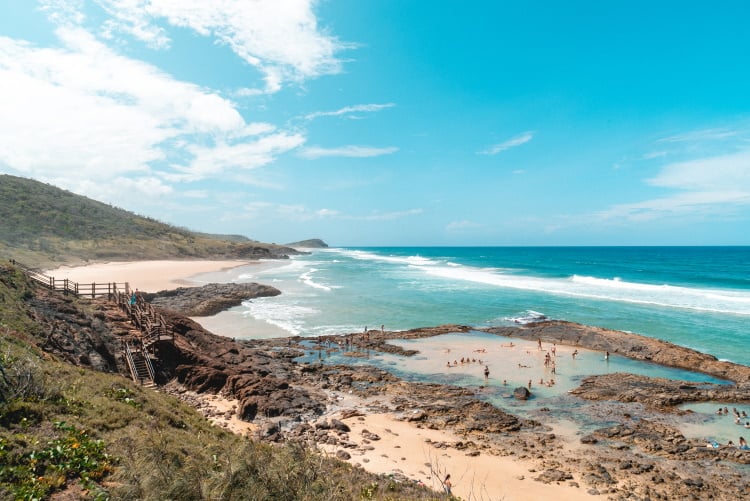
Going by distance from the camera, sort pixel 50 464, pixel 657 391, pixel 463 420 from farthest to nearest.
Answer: pixel 657 391 → pixel 463 420 → pixel 50 464

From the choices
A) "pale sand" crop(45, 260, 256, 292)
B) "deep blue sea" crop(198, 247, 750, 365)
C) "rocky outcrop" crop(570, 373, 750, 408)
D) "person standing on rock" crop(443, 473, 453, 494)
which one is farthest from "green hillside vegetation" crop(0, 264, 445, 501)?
"pale sand" crop(45, 260, 256, 292)

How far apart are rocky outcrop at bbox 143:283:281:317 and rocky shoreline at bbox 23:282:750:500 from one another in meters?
12.0

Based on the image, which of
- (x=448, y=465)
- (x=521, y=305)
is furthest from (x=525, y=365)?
(x=521, y=305)

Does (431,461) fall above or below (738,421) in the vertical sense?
below

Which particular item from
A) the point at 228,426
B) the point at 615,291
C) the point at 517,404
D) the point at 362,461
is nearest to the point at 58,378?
the point at 228,426

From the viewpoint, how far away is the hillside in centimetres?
6203

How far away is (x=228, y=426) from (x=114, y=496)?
9400 mm

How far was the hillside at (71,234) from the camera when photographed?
62031 mm

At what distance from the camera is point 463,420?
17.1 metres

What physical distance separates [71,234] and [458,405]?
82.6 metres

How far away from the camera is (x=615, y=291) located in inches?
2144

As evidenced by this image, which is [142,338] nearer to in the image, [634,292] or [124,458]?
[124,458]

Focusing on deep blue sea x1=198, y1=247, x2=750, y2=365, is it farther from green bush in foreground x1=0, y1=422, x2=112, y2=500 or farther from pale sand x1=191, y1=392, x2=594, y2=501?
green bush in foreground x1=0, y1=422, x2=112, y2=500

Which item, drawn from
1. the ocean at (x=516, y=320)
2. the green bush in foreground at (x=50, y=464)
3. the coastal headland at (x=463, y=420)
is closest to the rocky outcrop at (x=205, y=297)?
the ocean at (x=516, y=320)
